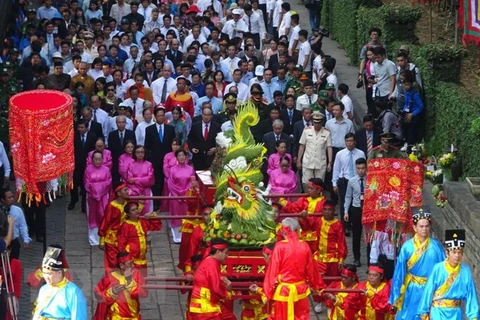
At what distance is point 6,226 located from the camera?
62.5 feet

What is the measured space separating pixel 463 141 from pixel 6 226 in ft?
23.6

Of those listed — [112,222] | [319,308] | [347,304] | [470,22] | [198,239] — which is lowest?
[319,308]

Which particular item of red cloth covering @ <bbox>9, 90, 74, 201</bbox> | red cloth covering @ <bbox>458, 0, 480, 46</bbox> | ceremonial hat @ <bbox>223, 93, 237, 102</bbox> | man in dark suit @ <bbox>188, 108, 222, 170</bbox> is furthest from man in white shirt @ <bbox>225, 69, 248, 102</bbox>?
red cloth covering @ <bbox>9, 90, 74, 201</bbox>

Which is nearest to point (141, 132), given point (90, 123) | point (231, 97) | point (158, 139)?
point (158, 139)

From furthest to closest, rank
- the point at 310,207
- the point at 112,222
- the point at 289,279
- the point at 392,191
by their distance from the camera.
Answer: the point at 112,222
the point at 310,207
the point at 392,191
the point at 289,279

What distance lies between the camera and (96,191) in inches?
869

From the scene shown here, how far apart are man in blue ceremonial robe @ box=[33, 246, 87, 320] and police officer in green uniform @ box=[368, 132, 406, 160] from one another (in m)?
6.69

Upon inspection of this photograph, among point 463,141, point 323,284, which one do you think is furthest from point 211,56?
point 323,284

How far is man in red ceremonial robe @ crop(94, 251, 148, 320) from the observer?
18.0 meters

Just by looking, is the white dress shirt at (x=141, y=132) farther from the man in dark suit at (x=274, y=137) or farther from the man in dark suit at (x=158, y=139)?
the man in dark suit at (x=274, y=137)

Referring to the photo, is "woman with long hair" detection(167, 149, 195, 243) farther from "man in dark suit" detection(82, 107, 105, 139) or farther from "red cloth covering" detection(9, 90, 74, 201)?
"red cloth covering" detection(9, 90, 74, 201)

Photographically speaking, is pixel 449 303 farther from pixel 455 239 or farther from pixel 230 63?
pixel 230 63

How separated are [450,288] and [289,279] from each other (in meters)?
1.87

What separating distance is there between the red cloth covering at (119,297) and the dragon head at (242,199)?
1.48 metres
